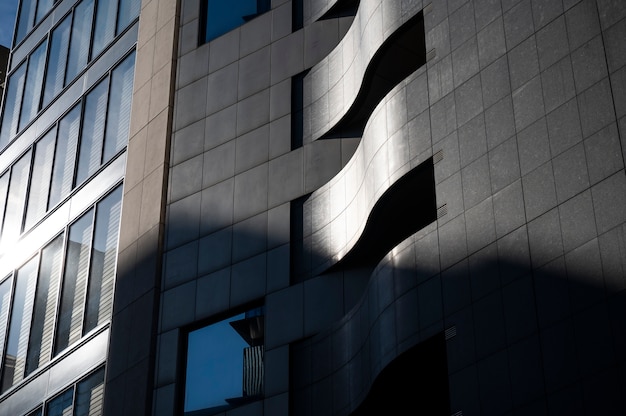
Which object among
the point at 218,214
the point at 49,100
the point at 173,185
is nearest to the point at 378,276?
the point at 218,214

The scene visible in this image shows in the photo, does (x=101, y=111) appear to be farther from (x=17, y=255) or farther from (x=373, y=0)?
(x=373, y=0)

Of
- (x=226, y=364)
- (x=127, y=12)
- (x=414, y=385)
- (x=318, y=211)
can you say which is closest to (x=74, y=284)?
(x=226, y=364)

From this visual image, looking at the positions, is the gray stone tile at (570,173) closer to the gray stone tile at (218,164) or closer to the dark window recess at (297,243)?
the dark window recess at (297,243)

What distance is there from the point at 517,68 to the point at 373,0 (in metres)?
7.37

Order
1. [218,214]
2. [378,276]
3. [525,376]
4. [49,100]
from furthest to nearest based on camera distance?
[49,100]
[218,214]
[378,276]
[525,376]

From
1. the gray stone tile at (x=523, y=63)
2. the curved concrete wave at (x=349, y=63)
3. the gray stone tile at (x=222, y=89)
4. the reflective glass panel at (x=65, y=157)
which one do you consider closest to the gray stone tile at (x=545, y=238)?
the gray stone tile at (x=523, y=63)

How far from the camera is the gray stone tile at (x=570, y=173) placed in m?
21.0

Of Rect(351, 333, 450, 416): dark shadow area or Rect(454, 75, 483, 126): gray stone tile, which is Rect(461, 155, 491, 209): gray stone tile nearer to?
Rect(454, 75, 483, 126): gray stone tile

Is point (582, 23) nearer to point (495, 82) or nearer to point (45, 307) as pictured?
point (495, 82)

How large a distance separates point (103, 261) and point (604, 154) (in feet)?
67.7

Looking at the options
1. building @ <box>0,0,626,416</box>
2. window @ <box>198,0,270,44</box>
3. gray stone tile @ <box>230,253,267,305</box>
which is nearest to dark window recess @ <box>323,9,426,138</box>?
building @ <box>0,0,626,416</box>

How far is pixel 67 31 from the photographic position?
46.4 m

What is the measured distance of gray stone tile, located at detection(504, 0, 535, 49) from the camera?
23797 millimetres

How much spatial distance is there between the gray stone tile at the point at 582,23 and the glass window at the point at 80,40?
84.9 feet
